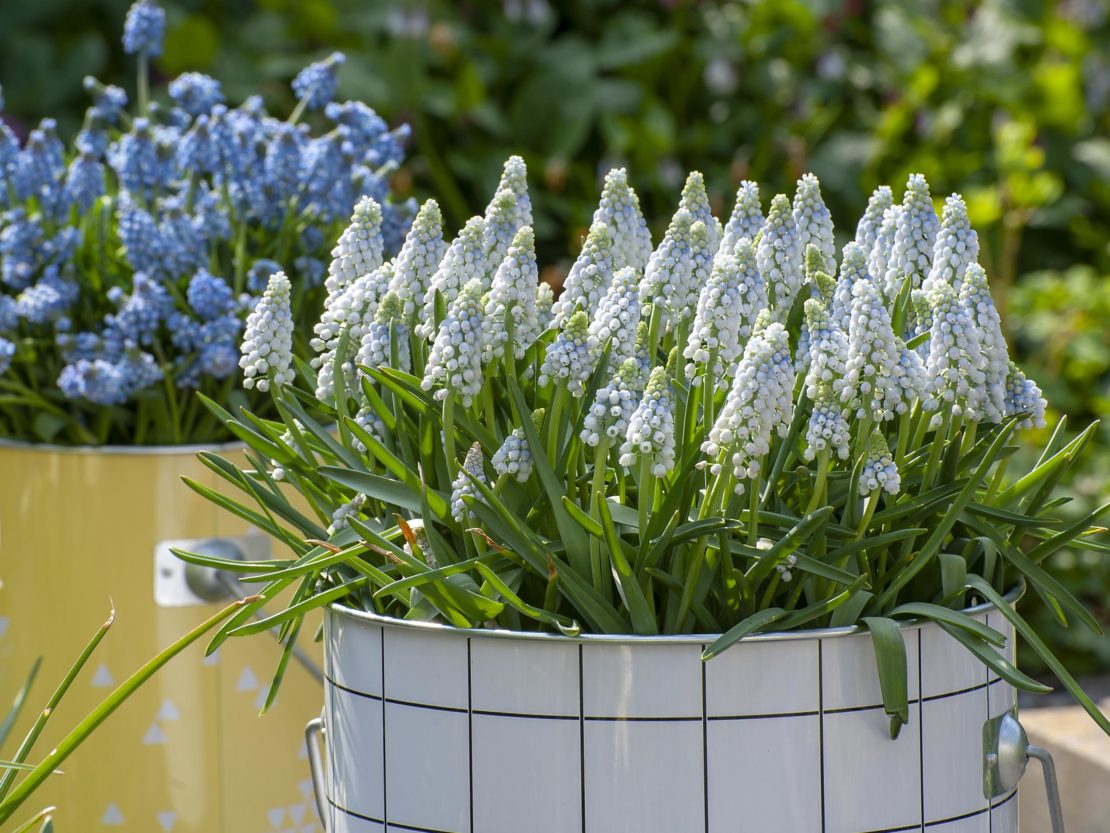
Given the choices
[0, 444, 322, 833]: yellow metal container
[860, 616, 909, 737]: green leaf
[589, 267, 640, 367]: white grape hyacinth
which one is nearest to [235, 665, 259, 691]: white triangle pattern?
[0, 444, 322, 833]: yellow metal container

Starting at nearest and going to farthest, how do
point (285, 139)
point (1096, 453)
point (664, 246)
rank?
point (664, 246) < point (285, 139) < point (1096, 453)

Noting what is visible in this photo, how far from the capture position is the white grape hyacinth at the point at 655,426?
0.78 meters

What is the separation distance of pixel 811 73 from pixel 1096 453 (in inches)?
55.9

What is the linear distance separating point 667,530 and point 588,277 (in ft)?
0.60

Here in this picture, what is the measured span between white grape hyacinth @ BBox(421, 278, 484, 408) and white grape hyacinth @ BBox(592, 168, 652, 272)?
161 mm

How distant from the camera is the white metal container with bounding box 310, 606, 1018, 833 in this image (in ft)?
2.59

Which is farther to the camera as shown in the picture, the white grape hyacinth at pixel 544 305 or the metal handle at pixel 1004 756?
the white grape hyacinth at pixel 544 305

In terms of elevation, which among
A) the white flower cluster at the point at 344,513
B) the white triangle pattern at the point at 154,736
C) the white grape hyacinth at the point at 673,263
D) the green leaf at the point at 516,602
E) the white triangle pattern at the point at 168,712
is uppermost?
the white grape hyacinth at the point at 673,263

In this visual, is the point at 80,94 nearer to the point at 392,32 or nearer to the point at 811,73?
the point at 392,32

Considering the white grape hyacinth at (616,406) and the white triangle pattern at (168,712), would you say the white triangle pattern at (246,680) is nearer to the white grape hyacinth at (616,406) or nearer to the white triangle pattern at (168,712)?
the white triangle pattern at (168,712)

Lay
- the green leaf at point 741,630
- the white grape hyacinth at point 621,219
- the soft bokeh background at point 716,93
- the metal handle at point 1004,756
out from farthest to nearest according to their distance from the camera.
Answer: the soft bokeh background at point 716,93 → the white grape hyacinth at point 621,219 → the metal handle at point 1004,756 → the green leaf at point 741,630

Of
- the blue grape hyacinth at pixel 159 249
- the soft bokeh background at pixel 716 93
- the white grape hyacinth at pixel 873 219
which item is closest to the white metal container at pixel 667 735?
the white grape hyacinth at pixel 873 219

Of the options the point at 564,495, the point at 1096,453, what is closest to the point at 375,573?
A: the point at 564,495

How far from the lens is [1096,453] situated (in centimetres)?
317
